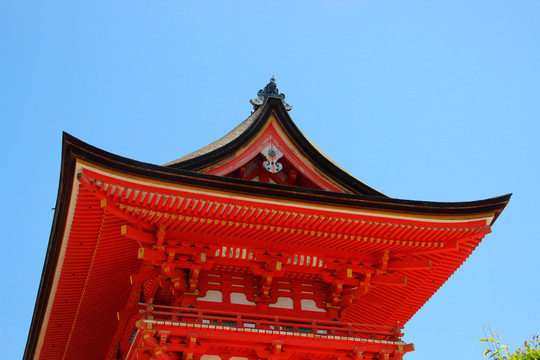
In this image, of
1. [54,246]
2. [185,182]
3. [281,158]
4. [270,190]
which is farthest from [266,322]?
[54,246]

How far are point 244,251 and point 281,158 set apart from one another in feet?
9.16

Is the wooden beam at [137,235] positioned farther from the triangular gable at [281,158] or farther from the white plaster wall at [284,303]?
the white plaster wall at [284,303]

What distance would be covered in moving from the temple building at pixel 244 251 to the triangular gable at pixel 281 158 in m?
0.04

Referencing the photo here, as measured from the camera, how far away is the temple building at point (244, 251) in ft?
38.8

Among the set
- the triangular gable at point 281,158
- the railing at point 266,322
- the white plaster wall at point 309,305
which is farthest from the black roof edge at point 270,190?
the white plaster wall at point 309,305

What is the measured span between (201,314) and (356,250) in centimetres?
403

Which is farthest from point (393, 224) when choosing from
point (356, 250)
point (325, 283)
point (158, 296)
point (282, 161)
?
point (158, 296)

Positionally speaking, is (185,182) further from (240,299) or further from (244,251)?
(240,299)

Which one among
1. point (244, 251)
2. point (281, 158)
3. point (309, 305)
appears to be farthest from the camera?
point (281, 158)

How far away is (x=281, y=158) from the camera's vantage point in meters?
14.9

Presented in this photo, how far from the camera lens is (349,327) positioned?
13.1m

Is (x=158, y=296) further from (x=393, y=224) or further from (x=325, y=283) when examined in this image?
(x=393, y=224)

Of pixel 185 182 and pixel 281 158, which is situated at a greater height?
pixel 281 158

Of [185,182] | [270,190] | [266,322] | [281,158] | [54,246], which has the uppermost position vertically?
[281,158]
